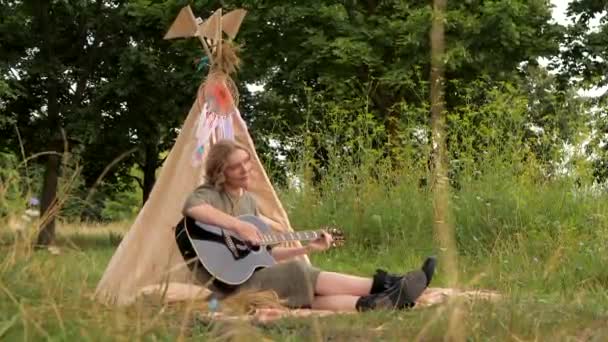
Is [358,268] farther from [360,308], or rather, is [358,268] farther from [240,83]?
[240,83]

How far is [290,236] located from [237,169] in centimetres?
49

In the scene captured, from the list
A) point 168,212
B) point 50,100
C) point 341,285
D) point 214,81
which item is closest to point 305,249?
point 341,285

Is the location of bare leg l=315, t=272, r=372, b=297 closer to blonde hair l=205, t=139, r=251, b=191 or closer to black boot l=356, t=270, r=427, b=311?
black boot l=356, t=270, r=427, b=311

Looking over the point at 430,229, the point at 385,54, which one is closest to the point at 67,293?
the point at 430,229

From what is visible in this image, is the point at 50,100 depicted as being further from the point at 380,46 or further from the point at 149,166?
the point at 380,46

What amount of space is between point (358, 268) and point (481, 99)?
6997mm

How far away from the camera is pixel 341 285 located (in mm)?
4664

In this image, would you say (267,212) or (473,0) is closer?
(267,212)

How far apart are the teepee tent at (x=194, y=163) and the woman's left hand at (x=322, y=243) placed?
85cm

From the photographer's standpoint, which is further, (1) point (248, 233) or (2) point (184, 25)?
(2) point (184, 25)

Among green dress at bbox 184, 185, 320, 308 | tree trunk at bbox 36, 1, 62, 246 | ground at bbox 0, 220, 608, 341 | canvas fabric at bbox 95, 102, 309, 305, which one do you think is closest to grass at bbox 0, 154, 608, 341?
ground at bbox 0, 220, 608, 341

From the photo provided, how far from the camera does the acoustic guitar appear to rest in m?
4.59

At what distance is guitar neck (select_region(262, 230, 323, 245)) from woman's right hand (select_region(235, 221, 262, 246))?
1.3 inches

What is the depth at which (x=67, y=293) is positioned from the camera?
8.72 ft
